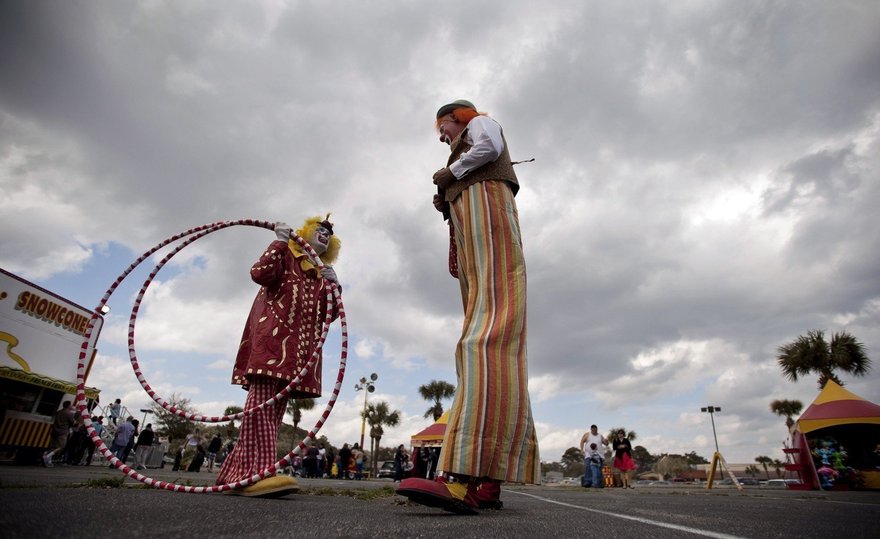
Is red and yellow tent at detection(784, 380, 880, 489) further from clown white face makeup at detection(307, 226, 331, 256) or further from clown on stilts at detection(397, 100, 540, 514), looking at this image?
clown on stilts at detection(397, 100, 540, 514)

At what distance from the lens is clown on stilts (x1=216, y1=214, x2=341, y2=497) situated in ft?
12.0

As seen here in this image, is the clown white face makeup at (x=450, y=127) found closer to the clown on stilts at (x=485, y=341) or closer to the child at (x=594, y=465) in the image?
the clown on stilts at (x=485, y=341)

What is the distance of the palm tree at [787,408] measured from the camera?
45.8 m

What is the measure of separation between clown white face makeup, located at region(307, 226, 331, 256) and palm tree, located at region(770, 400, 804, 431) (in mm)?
54823

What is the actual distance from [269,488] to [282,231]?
2.11 m

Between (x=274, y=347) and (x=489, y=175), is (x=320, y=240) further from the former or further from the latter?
(x=489, y=175)

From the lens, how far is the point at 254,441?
12.1 feet

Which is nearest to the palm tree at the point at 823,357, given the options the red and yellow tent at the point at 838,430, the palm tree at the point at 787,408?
the red and yellow tent at the point at 838,430

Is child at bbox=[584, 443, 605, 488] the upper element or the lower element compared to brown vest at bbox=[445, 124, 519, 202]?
lower

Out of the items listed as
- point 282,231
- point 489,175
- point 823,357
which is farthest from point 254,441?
point 823,357

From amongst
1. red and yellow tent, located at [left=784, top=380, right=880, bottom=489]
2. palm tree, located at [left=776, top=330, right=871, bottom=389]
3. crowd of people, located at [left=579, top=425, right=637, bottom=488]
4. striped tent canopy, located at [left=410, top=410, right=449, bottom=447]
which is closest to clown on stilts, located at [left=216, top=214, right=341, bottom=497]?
crowd of people, located at [left=579, top=425, right=637, bottom=488]

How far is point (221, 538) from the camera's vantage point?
1.31m

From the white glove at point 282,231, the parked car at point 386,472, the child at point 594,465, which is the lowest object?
the parked car at point 386,472

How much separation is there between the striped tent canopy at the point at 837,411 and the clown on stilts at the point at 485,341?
1830cm
